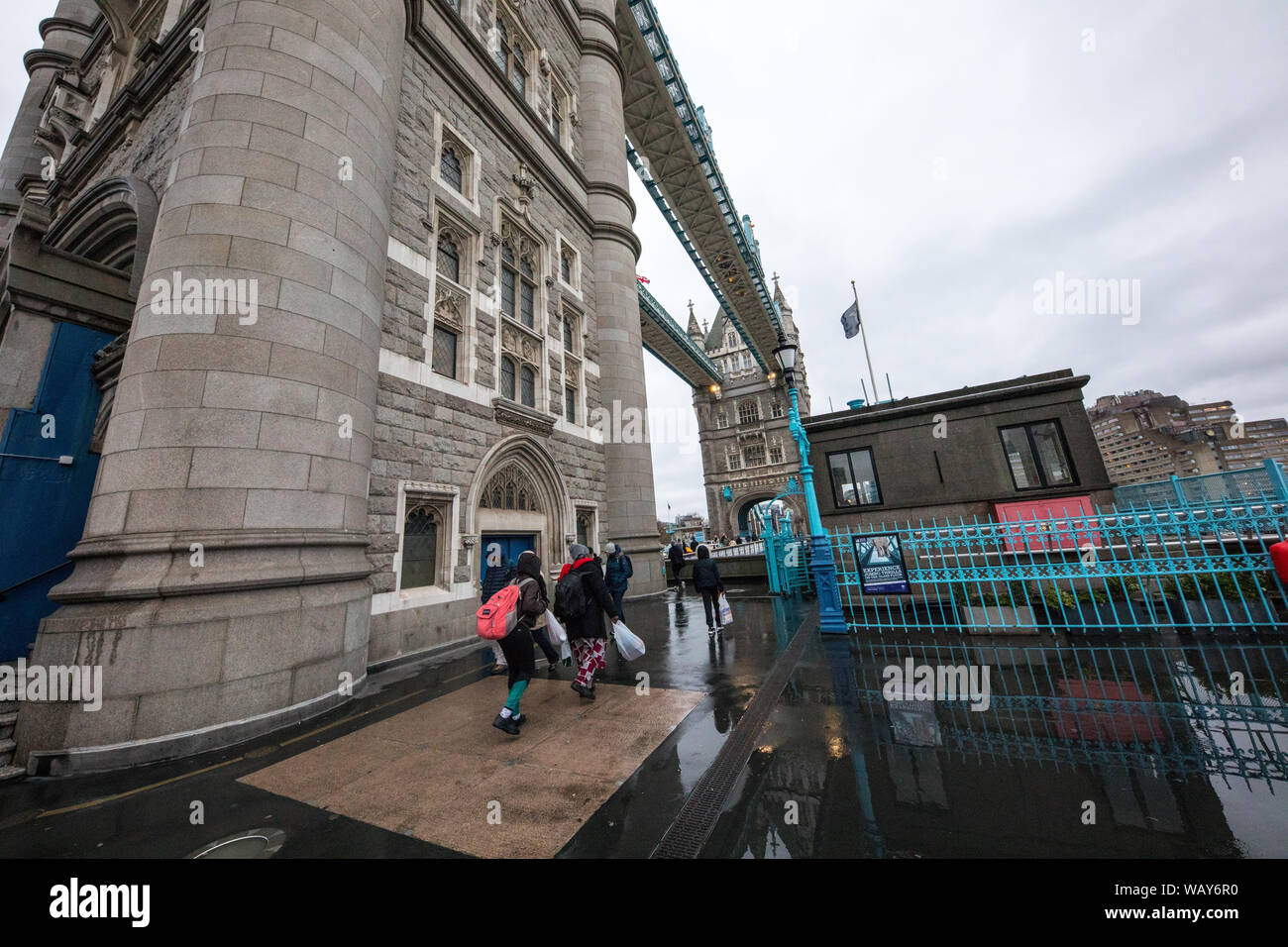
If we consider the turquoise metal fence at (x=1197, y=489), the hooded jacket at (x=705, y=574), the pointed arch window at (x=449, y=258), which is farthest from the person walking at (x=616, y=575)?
the turquoise metal fence at (x=1197, y=489)

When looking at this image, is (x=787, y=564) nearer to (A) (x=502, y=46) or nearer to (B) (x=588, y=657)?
(B) (x=588, y=657)

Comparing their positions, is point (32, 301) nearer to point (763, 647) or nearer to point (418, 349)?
point (418, 349)

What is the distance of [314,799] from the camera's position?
3334 millimetres

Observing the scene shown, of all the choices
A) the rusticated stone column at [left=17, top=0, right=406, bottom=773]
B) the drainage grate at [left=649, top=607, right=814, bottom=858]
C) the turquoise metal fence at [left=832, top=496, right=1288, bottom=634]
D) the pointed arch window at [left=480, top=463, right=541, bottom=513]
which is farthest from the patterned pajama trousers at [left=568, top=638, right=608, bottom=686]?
the pointed arch window at [left=480, top=463, right=541, bottom=513]

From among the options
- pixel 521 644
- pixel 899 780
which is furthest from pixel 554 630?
pixel 899 780

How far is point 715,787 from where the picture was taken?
324 centimetres

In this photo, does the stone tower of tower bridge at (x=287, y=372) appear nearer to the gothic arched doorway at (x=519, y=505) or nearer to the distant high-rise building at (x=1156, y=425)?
the gothic arched doorway at (x=519, y=505)

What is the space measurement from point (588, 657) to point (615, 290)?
13.3m

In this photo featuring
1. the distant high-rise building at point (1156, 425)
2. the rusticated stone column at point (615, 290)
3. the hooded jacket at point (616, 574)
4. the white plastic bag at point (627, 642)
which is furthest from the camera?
the distant high-rise building at point (1156, 425)

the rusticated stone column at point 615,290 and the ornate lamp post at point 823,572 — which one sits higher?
the rusticated stone column at point 615,290

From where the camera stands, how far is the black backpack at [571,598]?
540 cm

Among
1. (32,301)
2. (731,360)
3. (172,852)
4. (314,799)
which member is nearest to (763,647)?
(314,799)
